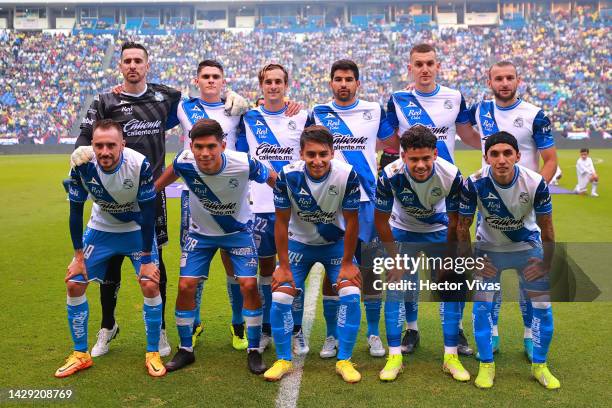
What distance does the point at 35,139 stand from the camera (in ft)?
117

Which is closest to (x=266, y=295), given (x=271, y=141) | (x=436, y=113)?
(x=271, y=141)

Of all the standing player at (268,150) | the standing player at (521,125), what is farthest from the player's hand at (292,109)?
the standing player at (521,125)

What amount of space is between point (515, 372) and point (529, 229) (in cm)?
112

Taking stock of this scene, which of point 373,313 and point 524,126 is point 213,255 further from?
point 524,126

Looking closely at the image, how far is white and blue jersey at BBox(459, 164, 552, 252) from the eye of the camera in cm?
437

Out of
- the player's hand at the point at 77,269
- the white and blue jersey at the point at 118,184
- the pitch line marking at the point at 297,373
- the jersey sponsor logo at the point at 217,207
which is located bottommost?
the pitch line marking at the point at 297,373

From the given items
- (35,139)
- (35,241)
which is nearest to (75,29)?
(35,139)

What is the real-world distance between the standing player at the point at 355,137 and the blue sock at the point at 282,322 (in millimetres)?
537

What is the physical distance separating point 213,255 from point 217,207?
1.31ft

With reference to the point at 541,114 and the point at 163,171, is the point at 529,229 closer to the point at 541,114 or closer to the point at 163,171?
the point at 541,114

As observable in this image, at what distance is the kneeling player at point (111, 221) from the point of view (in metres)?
4.61

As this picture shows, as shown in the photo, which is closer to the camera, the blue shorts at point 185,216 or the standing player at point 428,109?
the blue shorts at point 185,216

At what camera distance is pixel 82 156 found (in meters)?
4.56

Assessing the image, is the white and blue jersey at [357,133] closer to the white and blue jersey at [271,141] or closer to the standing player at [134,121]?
the white and blue jersey at [271,141]
